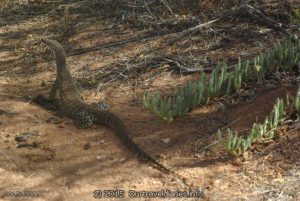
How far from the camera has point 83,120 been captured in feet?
17.5

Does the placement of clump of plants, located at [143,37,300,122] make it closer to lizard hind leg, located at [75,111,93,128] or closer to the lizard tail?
the lizard tail

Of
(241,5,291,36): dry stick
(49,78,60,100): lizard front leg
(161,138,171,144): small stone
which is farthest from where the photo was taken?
(241,5,291,36): dry stick

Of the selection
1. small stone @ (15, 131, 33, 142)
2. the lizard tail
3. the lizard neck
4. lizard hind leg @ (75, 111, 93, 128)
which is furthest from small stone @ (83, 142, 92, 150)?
the lizard neck

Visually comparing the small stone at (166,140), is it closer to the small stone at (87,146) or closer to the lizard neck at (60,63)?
the small stone at (87,146)

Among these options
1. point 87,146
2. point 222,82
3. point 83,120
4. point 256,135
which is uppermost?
point 222,82

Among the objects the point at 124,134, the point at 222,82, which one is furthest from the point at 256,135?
the point at 124,134

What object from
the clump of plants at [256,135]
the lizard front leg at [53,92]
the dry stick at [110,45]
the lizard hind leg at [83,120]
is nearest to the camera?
the clump of plants at [256,135]

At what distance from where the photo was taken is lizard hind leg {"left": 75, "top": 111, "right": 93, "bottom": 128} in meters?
5.30

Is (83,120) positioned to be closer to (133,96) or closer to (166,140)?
(133,96)

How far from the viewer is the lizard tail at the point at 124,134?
440cm

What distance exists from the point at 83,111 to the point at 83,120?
5.0 inches

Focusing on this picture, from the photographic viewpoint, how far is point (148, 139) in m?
4.85

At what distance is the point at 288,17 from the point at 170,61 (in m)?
1.93

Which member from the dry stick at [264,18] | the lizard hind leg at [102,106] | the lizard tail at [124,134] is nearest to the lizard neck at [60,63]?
the lizard hind leg at [102,106]
